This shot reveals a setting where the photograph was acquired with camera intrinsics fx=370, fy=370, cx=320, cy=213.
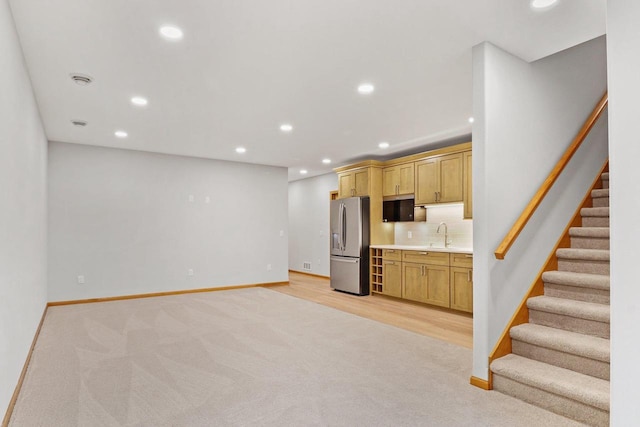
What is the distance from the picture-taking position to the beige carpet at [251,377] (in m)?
2.40

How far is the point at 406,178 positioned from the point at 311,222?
3.65 m

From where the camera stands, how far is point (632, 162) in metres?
1.60

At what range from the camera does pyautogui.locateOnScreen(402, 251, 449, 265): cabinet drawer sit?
17.7ft

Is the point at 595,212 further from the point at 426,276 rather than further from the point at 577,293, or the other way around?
the point at 426,276

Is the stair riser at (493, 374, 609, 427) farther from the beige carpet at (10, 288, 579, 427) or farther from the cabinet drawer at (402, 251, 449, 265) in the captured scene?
the cabinet drawer at (402, 251, 449, 265)

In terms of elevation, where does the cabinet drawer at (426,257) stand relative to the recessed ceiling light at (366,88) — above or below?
below

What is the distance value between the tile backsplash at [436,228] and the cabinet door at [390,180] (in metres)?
0.67

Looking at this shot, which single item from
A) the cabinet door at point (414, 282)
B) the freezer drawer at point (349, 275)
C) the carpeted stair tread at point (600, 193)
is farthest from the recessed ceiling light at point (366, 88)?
the freezer drawer at point (349, 275)

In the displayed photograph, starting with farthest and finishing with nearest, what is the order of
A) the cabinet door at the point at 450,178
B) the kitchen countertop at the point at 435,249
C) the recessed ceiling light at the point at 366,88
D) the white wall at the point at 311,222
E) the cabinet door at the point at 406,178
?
the white wall at the point at 311,222, the cabinet door at the point at 406,178, the cabinet door at the point at 450,178, the kitchen countertop at the point at 435,249, the recessed ceiling light at the point at 366,88

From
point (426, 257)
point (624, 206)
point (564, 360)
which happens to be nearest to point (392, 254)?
point (426, 257)

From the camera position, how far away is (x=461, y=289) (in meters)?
5.14

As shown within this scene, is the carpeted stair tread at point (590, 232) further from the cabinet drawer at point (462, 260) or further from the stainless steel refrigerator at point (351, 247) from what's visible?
the stainless steel refrigerator at point (351, 247)

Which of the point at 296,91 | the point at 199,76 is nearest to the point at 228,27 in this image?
the point at 199,76

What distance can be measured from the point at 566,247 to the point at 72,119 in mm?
5828
